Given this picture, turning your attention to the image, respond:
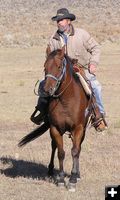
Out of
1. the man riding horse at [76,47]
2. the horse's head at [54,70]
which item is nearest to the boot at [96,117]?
the man riding horse at [76,47]

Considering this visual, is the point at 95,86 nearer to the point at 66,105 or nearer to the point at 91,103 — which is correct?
the point at 91,103

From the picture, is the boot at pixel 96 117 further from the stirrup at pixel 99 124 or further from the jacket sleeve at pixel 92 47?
the jacket sleeve at pixel 92 47

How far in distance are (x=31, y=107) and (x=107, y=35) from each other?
1358 inches

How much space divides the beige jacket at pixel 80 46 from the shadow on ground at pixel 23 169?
2.04 metres

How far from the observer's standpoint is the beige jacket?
1010 cm

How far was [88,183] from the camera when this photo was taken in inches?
407

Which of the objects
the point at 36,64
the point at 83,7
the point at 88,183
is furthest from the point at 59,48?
the point at 83,7

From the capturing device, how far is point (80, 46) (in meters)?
10.2

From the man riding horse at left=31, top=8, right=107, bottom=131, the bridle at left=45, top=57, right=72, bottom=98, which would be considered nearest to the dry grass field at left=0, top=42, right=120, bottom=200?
the man riding horse at left=31, top=8, right=107, bottom=131

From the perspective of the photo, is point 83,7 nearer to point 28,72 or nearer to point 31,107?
point 28,72

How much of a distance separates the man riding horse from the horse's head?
15.4 inches

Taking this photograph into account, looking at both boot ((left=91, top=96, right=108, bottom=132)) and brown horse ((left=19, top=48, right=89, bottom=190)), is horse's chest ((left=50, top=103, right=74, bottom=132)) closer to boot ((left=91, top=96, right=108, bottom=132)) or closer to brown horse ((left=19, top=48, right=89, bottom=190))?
brown horse ((left=19, top=48, right=89, bottom=190))

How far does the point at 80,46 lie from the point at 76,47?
0.21 ft

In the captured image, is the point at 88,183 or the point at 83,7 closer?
the point at 88,183
